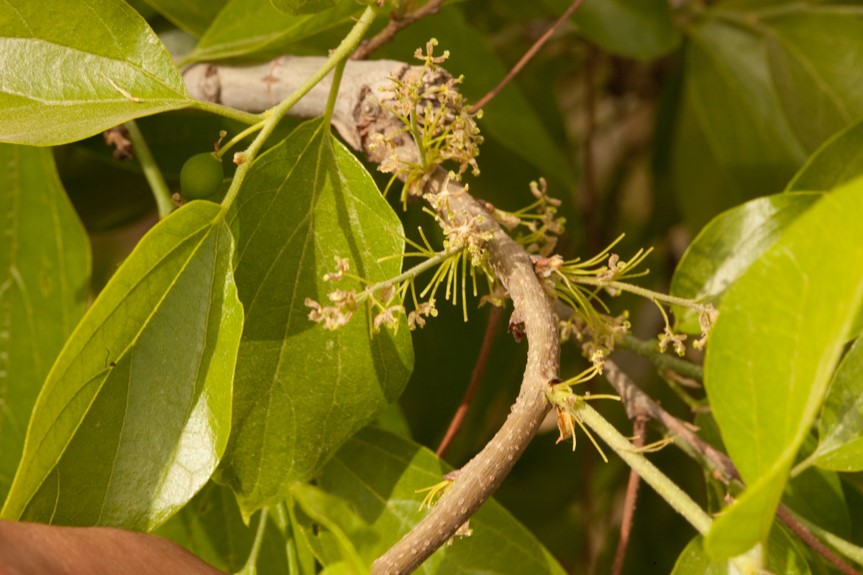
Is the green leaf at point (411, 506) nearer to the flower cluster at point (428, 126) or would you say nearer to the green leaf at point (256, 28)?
the flower cluster at point (428, 126)

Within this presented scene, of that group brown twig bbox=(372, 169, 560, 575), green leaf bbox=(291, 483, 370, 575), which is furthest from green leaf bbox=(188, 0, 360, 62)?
green leaf bbox=(291, 483, 370, 575)

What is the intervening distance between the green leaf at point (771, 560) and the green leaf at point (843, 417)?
0.06 m

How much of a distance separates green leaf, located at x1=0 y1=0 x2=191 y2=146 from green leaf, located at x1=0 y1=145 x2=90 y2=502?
26 cm

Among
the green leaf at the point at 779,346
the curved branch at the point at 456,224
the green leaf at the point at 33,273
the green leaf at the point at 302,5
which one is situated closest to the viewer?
the green leaf at the point at 779,346

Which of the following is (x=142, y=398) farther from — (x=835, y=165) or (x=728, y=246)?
(x=835, y=165)

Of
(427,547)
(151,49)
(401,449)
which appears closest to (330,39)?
(151,49)

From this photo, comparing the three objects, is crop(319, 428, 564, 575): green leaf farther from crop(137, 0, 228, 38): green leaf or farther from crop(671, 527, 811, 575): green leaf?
crop(137, 0, 228, 38): green leaf

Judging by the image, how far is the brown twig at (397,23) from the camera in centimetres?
58

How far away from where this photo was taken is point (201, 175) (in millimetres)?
502

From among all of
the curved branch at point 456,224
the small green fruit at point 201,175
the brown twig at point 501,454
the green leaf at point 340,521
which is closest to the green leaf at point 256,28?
the curved branch at point 456,224

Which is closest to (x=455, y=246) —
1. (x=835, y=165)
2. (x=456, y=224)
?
(x=456, y=224)

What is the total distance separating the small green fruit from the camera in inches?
19.8

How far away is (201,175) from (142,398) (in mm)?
134

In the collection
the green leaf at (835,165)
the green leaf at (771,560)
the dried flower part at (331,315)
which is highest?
the dried flower part at (331,315)
